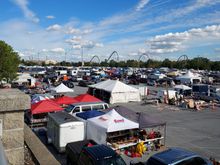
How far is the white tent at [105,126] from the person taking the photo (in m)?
13.9

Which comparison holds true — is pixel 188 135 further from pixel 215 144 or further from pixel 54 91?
pixel 54 91

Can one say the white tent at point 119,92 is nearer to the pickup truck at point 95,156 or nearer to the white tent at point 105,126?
→ the white tent at point 105,126

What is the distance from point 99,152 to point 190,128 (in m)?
12.8

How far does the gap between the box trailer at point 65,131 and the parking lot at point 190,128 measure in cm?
71

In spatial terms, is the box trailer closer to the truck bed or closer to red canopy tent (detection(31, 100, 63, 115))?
the truck bed

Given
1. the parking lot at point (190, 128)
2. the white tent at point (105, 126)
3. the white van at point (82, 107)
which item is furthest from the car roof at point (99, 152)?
the white van at point (82, 107)

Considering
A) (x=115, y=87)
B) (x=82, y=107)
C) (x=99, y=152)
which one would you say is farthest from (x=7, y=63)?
(x=99, y=152)

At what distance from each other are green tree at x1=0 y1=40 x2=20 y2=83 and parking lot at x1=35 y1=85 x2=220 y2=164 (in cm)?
2237

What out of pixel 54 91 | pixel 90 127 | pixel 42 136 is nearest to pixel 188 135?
pixel 90 127

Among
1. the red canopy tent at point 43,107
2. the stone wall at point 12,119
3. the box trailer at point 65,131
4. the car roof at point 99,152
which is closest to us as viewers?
the stone wall at point 12,119

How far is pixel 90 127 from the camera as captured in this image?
48.4 feet

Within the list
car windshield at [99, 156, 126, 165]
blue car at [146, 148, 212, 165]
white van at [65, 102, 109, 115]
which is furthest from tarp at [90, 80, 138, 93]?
car windshield at [99, 156, 126, 165]

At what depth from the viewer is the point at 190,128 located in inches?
802

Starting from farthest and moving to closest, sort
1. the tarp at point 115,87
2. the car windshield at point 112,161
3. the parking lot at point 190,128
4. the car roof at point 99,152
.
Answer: the tarp at point 115,87 → the parking lot at point 190,128 → the car roof at point 99,152 → the car windshield at point 112,161
